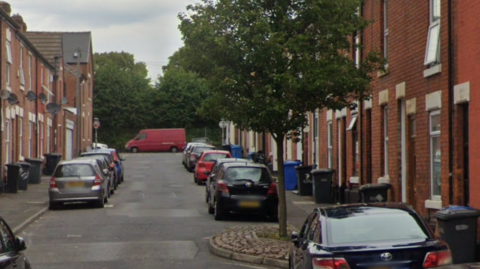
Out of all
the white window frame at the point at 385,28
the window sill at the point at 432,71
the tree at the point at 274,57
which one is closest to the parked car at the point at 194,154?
the white window frame at the point at 385,28

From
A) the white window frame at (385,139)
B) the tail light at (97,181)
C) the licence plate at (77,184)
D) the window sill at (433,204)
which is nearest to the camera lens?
the window sill at (433,204)

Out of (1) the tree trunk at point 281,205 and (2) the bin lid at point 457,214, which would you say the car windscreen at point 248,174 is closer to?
(1) the tree trunk at point 281,205

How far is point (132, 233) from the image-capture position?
1981cm

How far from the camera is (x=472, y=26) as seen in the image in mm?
15156

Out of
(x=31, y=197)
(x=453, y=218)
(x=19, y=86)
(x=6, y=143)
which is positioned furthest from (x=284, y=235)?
(x=19, y=86)

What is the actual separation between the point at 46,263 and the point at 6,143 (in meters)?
19.1

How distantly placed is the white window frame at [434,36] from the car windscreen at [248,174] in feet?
20.5

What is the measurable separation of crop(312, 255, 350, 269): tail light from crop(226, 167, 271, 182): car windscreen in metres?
12.9

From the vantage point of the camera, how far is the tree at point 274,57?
55.0 feet

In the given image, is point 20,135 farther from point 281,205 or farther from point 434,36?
point 434,36

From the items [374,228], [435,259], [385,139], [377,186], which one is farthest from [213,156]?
[435,259]

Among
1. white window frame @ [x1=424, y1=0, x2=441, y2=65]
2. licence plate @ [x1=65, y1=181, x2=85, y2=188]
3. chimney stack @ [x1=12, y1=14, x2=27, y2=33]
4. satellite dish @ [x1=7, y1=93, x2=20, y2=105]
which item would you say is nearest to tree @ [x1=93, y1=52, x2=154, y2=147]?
chimney stack @ [x1=12, y1=14, x2=27, y2=33]

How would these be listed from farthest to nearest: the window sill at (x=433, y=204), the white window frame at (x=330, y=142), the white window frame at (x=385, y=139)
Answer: the white window frame at (x=330, y=142), the white window frame at (x=385, y=139), the window sill at (x=433, y=204)

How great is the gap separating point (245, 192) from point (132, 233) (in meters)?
3.42
